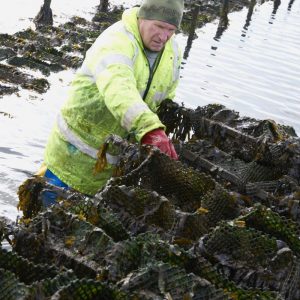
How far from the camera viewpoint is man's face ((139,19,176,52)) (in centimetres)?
452

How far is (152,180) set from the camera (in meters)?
4.13

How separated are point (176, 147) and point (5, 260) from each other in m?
2.27

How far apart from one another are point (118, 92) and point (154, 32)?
74 cm

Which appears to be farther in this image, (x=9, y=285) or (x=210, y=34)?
(x=210, y=34)

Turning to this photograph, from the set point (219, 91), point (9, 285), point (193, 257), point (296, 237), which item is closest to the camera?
point (9, 285)

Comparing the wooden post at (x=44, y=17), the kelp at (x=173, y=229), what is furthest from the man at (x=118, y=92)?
the wooden post at (x=44, y=17)

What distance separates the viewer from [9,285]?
256 cm

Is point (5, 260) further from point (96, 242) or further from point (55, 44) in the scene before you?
point (55, 44)

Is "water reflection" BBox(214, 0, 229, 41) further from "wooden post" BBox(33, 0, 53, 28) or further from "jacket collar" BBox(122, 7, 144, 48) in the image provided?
"jacket collar" BBox(122, 7, 144, 48)

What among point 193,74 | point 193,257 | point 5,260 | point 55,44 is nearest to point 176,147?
point 193,257

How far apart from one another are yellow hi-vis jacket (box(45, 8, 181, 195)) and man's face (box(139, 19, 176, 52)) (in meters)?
0.06

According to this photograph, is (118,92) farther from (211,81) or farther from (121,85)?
(211,81)

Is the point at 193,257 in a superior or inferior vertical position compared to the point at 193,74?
superior

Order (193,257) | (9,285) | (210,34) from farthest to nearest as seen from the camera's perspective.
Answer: (210,34) < (193,257) < (9,285)
